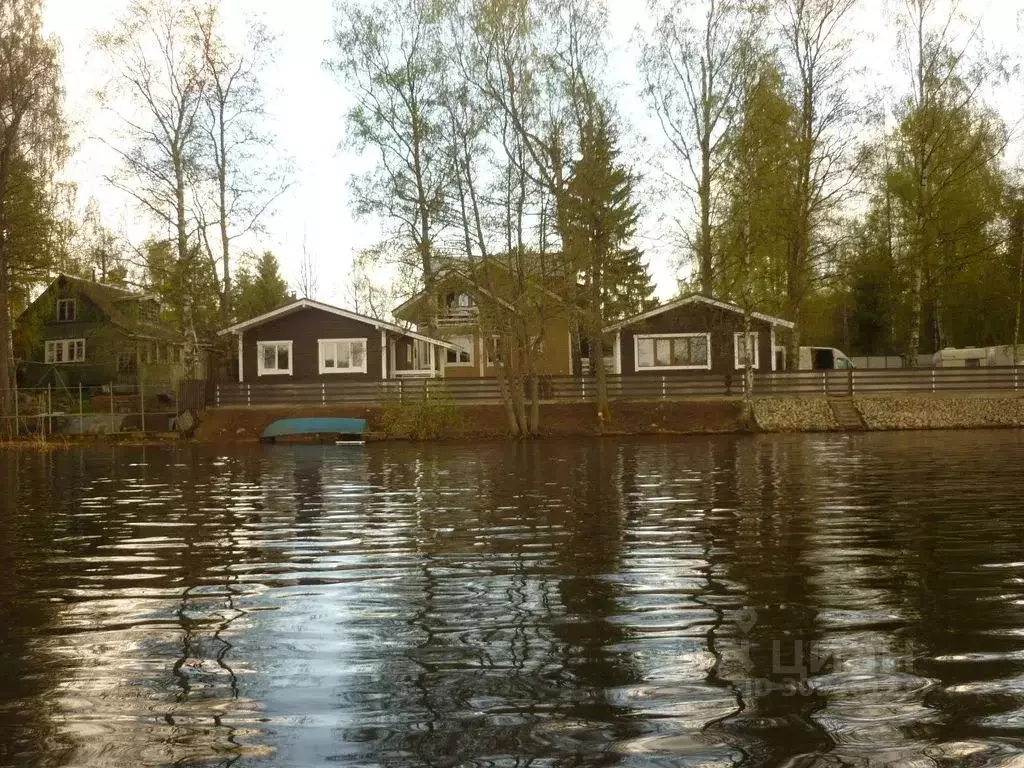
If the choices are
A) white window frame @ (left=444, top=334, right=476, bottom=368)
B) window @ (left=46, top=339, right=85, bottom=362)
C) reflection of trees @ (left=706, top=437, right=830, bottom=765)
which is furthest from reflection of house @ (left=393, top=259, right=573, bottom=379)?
window @ (left=46, top=339, right=85, bottom=362)

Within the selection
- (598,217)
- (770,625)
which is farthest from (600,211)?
(770,625)

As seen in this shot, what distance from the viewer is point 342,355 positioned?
50.0 meters

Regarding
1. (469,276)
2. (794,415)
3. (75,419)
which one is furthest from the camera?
(75,419)

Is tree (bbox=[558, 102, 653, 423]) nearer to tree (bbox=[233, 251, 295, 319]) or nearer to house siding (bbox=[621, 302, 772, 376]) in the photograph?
house siding (bbox=[621, 302, 772, 376])

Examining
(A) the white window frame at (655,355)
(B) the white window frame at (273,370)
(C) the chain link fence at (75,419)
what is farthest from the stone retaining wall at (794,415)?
(C) the chain link fence at (75,419)

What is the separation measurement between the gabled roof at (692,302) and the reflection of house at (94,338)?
18488 millimetres

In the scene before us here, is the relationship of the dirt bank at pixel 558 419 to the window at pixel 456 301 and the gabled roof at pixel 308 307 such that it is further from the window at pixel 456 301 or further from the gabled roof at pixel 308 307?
the gabled roof at pixel 308 307

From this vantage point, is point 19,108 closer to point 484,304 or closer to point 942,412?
point 484,304

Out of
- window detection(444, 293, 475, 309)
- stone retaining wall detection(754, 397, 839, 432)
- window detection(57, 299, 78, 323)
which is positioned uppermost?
window detection(57, 299, 78, 323)

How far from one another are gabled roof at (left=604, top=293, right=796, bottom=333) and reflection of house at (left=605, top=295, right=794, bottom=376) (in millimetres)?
442

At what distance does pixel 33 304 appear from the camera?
59062mm

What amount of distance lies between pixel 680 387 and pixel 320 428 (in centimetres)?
1526

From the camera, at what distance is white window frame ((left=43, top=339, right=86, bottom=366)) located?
6669 centimetres

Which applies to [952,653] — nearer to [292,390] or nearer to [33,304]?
[292,390]
